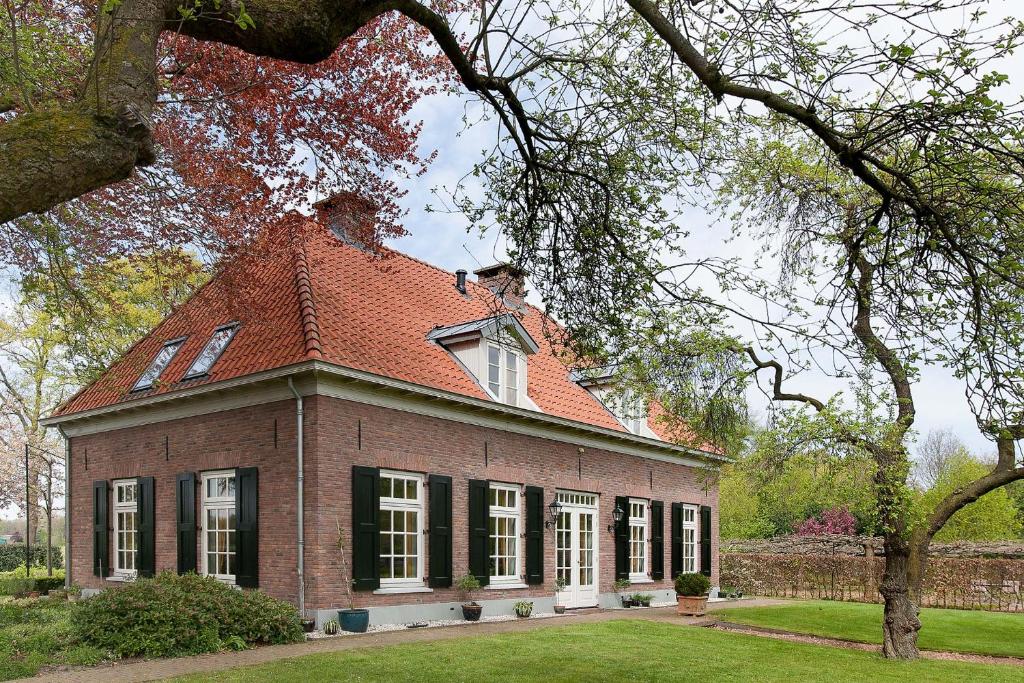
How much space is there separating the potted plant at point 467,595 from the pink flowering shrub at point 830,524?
75.4 ft

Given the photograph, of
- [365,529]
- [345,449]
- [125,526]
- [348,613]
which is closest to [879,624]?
[365,529]

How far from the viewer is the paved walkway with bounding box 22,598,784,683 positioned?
9.28 meters

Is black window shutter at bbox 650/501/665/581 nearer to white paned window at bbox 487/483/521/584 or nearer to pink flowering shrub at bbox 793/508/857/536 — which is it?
white paned window at bbox 487/483/521/584

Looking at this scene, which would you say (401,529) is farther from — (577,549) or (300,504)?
(577,549)

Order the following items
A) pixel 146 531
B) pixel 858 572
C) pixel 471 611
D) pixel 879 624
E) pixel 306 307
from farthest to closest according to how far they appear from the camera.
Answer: pixel 858 572 < pixel 879 624 < pixel 146 531 < pixel 471 611 < pixel 306 307

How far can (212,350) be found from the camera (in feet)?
50.8

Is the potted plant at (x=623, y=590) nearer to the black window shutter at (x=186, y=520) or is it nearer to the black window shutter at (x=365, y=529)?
the black window shutter at (x=365, y=529)

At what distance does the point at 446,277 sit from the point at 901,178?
49.7ft

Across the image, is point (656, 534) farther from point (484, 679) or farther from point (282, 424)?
point (484, 679)

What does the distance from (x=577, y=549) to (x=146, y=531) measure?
8.57 m

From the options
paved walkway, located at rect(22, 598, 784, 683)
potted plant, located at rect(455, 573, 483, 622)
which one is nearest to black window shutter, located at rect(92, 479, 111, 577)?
paved walkway, located at rect(22, 598, 784, 683)

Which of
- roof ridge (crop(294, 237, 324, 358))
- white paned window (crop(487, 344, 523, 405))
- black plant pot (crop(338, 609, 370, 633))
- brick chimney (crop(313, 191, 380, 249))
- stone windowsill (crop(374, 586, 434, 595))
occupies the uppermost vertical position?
brick chimney (crop(313, 191, 380, 249))

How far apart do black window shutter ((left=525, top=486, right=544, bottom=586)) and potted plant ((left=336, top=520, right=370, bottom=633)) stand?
4592mm

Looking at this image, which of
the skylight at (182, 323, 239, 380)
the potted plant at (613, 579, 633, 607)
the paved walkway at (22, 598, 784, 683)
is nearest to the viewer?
the paved walkway at (22, 598, 784, 683)
